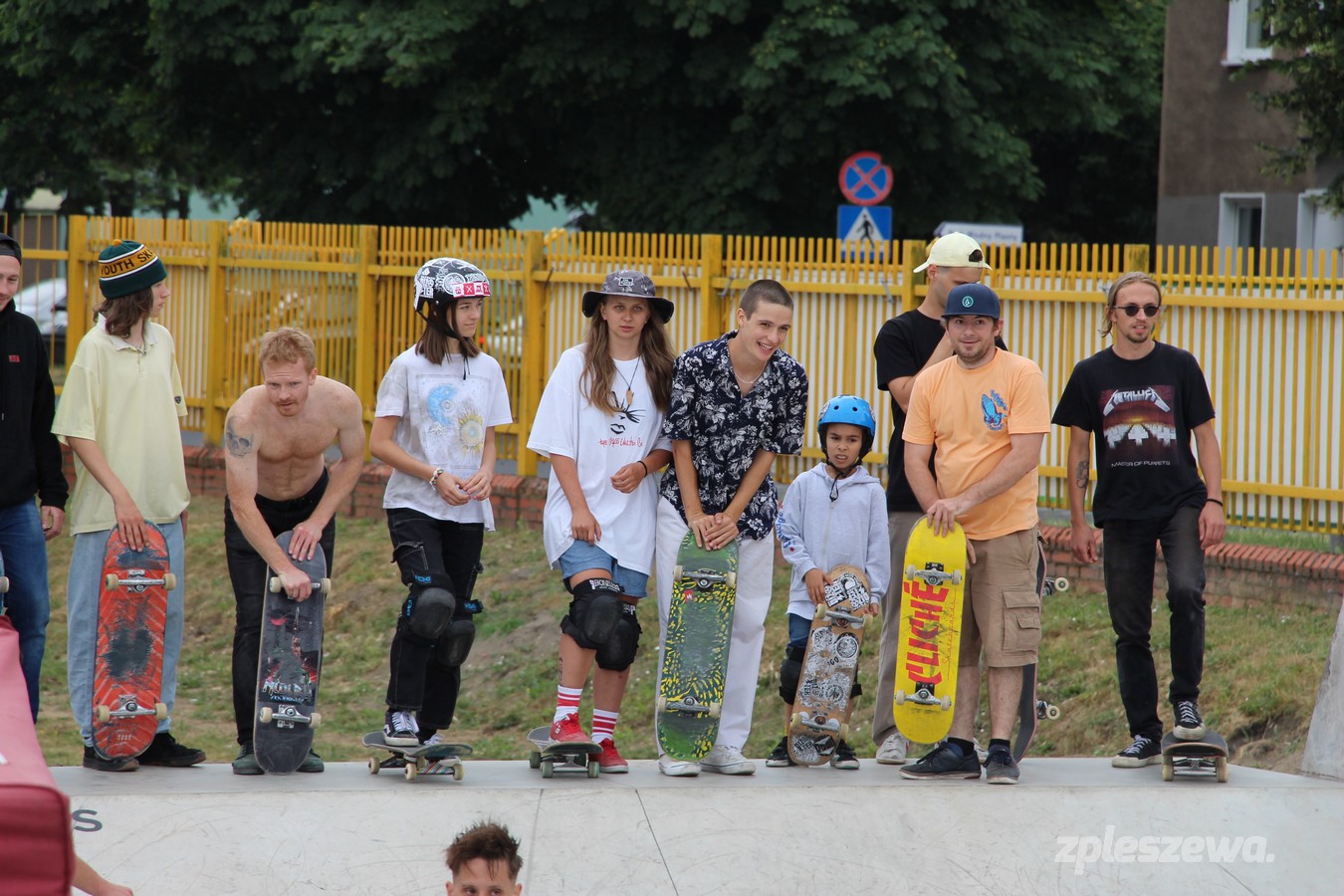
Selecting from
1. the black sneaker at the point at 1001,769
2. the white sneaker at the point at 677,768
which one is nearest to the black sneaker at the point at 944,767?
the black sneaker at the point at 1001,769

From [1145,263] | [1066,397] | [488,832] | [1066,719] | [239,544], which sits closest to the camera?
[488,832]

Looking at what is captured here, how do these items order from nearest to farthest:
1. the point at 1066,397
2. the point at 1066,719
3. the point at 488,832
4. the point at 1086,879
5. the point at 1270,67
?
the point at 488,832, the point at 1086,879, the point at 1066,397, the point at 1066,719, the point at 1270,67

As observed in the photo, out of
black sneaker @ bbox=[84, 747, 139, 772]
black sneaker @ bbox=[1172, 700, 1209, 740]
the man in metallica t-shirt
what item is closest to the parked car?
black sneaker @ bbox=[84, 747, 139, 772]

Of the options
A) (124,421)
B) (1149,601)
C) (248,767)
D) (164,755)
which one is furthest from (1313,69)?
(164,755)

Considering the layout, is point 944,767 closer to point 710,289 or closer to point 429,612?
point 429,612

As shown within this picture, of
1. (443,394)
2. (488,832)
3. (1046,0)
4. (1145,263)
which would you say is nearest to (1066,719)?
(1145,263)

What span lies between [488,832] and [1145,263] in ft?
22.6

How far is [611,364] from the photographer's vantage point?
568 centimetres

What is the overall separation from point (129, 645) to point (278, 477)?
31.4 inches

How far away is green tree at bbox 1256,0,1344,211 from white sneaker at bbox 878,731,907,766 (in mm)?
9449

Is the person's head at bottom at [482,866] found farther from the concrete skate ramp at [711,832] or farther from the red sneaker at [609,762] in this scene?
the red sneaker at [609,762]

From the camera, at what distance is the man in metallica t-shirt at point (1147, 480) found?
575 cm

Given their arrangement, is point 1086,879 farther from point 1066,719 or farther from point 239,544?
point 239,544

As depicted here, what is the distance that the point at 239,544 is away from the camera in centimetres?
559
